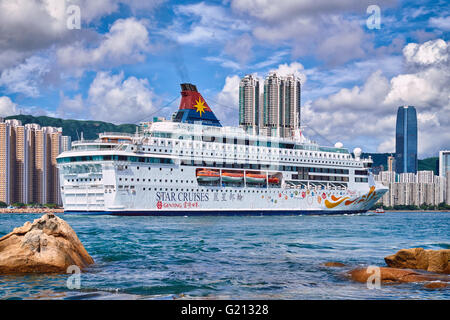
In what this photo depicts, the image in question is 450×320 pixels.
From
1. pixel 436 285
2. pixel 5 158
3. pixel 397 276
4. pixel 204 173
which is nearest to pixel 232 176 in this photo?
pixel 204 173

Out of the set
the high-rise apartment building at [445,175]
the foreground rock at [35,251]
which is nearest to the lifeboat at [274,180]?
the foreground rock at [35,251]

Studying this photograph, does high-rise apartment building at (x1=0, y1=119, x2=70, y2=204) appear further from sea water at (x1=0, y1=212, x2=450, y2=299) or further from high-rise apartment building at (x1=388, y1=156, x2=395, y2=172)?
high-rise apartment building at (x1=388, y1=156, x2=395, y2=172)

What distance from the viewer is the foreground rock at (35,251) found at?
9.88 meters

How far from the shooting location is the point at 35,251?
10.0m

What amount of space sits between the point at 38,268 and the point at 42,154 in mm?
83769

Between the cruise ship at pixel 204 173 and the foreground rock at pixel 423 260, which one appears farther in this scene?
the cruise ship at pixel 204 173

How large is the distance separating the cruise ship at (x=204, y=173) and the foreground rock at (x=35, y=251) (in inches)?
1165

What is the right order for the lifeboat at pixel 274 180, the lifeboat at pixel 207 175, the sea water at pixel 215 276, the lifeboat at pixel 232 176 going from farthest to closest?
1. the lifeboat at pixel 274 180
2. the lifeboat at pixel 232 176
3. the lifeboat at pixel 207 175
4. the sea water at pixel 215 276

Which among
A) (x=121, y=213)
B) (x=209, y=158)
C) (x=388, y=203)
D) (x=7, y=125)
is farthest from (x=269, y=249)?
(x=388, y=203)

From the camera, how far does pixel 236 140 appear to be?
163ft

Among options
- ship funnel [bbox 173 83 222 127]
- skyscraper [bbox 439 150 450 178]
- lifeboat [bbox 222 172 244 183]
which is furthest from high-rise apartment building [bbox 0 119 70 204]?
skyscraper [bbox 439 150 450 178]

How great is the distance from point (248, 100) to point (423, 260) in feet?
197

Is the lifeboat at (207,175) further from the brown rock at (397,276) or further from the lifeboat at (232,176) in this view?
the brown rock at (397,276)

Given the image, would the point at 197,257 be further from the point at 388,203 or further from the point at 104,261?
the point at 388,203
